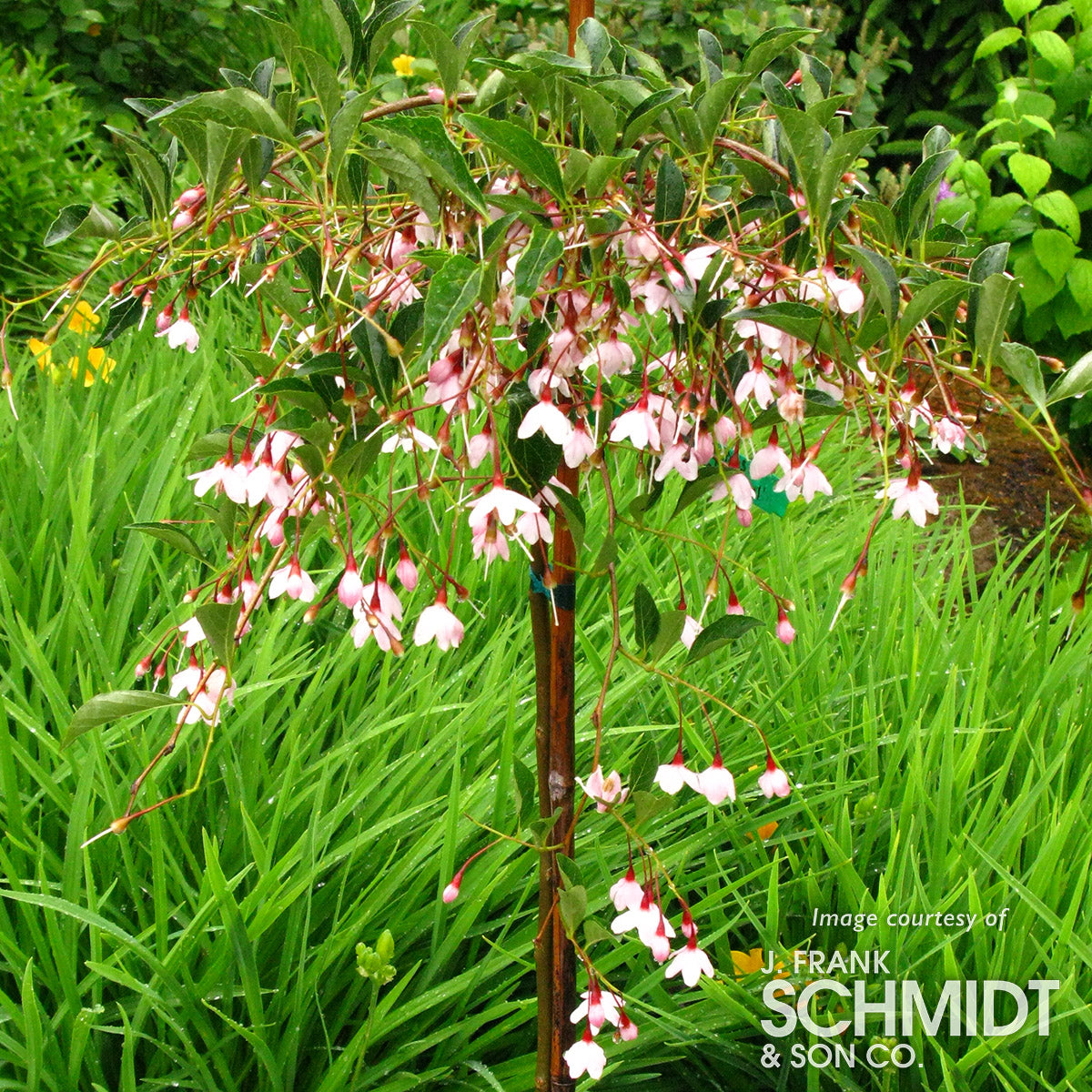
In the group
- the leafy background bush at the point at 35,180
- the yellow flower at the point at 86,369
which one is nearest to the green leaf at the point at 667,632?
the yellow flower at the point at 86,369

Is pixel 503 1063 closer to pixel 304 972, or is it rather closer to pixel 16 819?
pixel 304 972

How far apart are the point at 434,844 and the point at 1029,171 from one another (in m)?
1.96

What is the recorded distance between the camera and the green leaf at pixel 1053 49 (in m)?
2.42

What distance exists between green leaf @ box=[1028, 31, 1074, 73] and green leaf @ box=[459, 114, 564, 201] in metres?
2.34

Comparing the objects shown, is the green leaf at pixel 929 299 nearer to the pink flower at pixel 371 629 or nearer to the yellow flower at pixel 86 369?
the pink flower at pixel 371 629

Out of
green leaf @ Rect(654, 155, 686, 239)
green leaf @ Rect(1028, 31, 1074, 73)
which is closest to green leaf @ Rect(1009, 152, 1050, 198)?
green leaf @ Rect(1028, 31, 1074, 73)

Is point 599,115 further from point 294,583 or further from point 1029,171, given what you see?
point 1029,171

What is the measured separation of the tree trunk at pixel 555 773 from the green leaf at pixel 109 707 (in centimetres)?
23

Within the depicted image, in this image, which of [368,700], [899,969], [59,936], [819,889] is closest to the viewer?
[59,936]

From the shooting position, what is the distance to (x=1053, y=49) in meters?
2.42

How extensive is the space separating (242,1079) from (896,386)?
2.50 feet

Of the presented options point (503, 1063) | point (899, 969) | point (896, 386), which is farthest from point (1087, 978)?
point (896, 386)

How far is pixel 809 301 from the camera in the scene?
1.96 feet

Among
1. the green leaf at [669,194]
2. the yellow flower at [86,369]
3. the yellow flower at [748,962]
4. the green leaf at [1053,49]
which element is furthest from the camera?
the green leaf at [1053,49]
